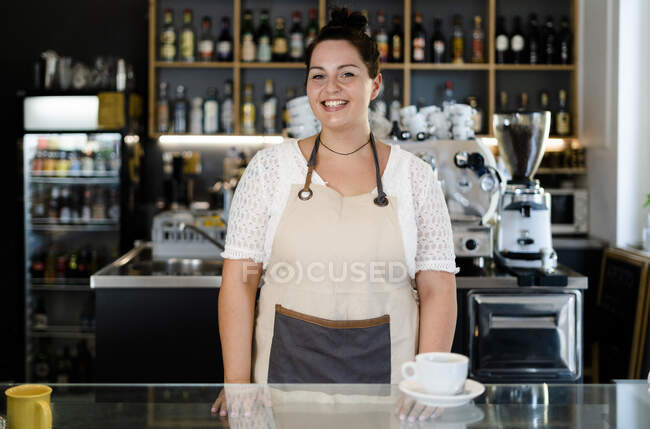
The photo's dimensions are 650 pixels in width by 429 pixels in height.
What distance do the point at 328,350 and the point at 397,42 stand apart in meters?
3.35

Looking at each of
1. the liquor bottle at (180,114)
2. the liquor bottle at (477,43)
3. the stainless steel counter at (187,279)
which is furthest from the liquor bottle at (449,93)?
the stainless steel counter at (187,279)

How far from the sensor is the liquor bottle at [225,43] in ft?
15.4

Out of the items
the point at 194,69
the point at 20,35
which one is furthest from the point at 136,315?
the point at 20,35

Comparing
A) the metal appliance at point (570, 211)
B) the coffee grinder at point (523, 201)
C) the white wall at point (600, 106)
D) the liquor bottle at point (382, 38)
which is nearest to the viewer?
the coffee grinder at point (523, 201)

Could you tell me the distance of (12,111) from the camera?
15.9 feet

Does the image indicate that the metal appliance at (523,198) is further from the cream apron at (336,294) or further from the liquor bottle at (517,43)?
the liquor bottle at (517,43)

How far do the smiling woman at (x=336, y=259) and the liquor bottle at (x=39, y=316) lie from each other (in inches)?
129

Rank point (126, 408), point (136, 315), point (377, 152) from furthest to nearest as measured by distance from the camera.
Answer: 1. point (136, 315)
2. point (377, 152)
3. point (126, 408)

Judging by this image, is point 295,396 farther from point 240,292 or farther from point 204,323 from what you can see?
point 204,323

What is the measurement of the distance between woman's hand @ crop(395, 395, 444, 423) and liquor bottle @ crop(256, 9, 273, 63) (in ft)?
12.5

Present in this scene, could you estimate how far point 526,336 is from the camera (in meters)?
2.74

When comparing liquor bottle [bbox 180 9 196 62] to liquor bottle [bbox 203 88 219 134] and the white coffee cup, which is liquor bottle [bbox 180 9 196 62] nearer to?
liquor bottle [bbox 203 88 219 134]

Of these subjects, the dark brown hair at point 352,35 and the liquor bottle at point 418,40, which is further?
the liquor bottle at point 418,40

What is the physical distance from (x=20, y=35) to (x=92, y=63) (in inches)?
20.0
